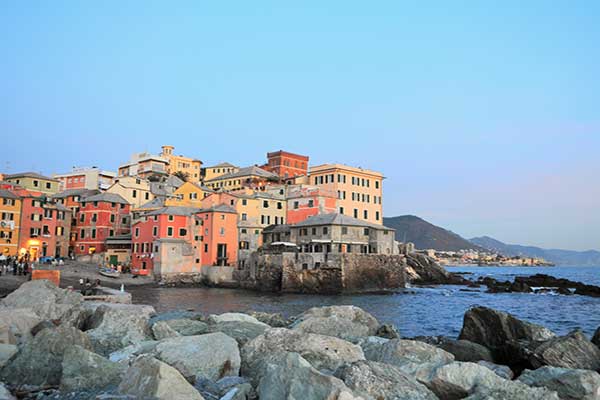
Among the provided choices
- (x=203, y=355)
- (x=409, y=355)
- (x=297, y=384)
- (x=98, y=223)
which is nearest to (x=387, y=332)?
(x=409, y=355)

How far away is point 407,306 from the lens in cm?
4731

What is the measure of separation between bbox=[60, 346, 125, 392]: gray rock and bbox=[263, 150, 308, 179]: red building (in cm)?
9647

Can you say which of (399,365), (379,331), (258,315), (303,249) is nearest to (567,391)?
→ (399,365)

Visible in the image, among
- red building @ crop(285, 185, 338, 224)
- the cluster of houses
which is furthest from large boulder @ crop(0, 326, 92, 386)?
red building @ crop(285, 185, 338, 224)

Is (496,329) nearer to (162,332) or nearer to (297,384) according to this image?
(162,332)

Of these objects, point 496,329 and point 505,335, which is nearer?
point 505,335

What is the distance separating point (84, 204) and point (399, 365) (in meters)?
77.0

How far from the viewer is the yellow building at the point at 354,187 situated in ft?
253

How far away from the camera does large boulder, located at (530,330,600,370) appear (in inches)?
566

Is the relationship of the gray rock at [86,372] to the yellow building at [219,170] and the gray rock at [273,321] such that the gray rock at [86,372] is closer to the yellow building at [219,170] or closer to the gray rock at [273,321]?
the gray rock at [273,321]

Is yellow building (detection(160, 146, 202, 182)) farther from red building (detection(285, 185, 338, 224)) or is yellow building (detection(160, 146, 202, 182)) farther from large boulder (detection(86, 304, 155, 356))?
large boulder (detection(86, 304, 155, 356))

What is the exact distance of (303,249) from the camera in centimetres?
6675

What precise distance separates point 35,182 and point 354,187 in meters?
56.2

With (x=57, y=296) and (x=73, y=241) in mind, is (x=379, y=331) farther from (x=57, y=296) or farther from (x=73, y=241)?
(x=73, y=241)
